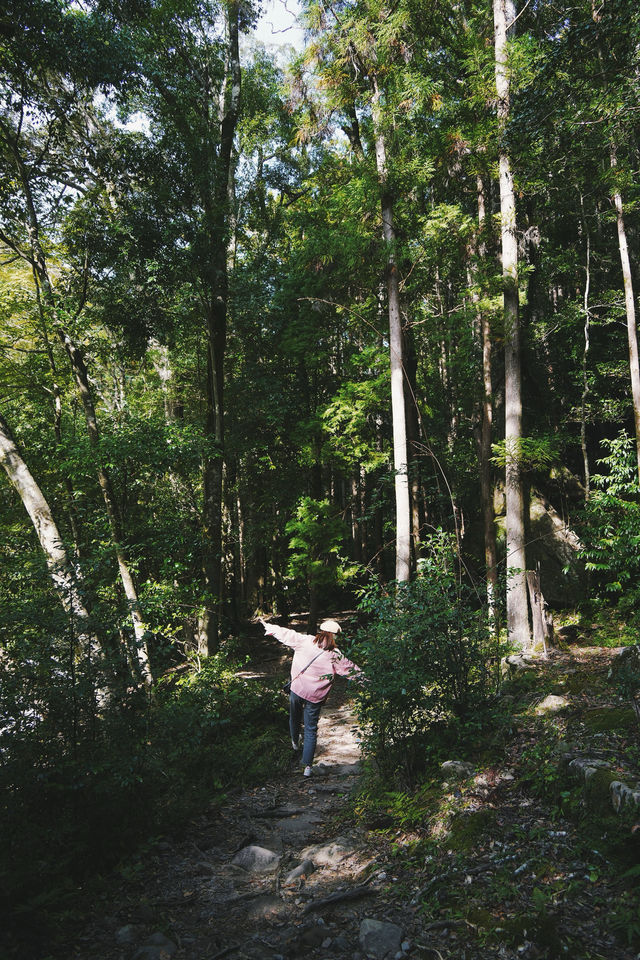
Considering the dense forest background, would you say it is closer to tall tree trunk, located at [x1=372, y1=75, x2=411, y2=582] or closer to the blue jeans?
tall tree trunk, located at [x1=372, y1=75, x2=411, y2=582]

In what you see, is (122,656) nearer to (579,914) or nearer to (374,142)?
(579,914)

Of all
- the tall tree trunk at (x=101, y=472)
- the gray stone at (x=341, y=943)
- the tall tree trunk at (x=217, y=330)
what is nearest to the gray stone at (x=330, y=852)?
the gray stone at (x=341, y=943)

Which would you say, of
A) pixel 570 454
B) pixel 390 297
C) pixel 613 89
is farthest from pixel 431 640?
pixel 570 454

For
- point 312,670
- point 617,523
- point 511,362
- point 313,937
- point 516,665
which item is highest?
point 511,362

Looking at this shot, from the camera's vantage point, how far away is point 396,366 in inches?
398

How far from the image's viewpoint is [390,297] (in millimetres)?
10508

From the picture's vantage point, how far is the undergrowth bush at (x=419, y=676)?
14.8 ft

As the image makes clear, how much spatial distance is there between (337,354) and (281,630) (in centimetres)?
972

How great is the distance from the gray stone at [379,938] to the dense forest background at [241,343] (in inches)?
70.0

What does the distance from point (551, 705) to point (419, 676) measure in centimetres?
219

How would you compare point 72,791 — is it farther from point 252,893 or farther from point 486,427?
point 486,427

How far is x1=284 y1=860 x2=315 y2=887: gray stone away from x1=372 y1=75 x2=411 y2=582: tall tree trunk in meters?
6.04

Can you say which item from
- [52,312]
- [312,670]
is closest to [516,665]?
[312,670]

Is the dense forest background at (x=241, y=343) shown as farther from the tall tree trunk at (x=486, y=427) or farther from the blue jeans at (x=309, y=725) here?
the blue jeans at (x=309, y=725)
